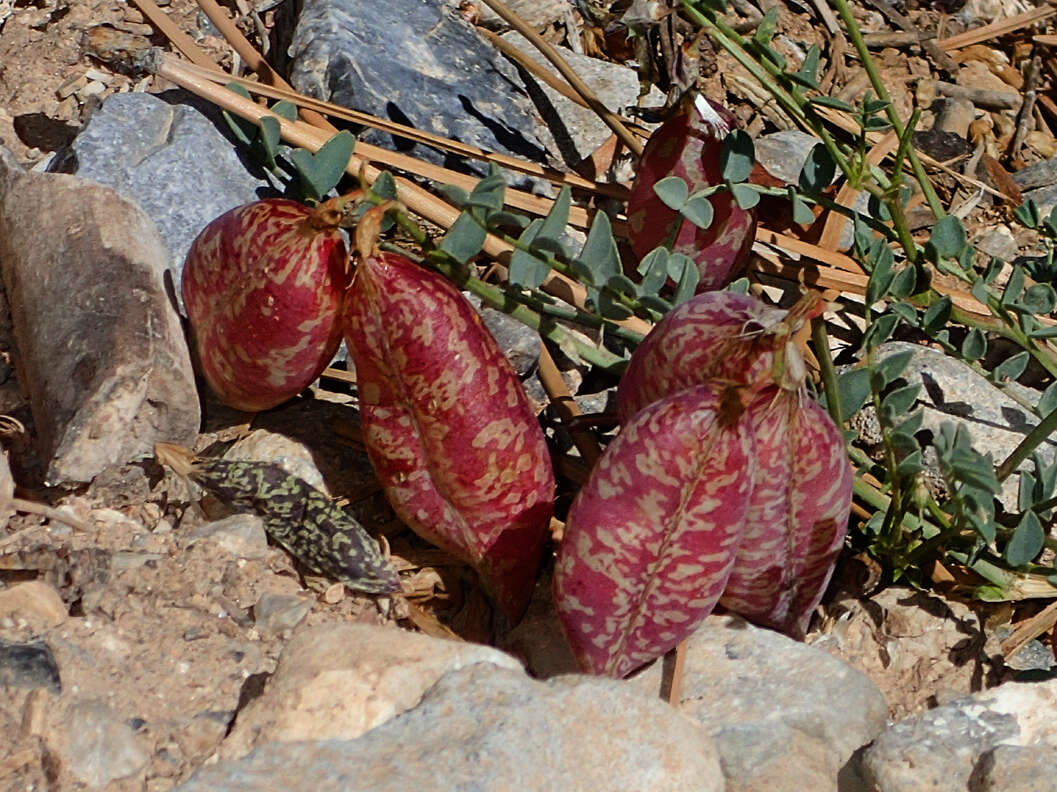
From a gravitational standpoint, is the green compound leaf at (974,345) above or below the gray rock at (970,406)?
above

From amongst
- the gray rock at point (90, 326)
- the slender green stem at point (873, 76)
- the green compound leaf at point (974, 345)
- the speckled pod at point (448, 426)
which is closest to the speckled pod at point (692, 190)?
the slender green stem at point (873, 76)

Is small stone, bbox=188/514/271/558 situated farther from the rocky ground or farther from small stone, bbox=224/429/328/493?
small stone, bbox=224/429/328/493

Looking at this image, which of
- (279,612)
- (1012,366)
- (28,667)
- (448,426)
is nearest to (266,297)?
(448,426)

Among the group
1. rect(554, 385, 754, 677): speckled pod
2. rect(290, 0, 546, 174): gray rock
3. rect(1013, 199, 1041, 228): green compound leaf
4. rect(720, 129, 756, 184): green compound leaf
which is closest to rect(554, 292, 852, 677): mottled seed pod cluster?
rect(554, 385, 754, 677): speckled pod

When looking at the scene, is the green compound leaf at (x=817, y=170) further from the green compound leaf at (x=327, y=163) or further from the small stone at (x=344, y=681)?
the small stone at (x=344, y=681)

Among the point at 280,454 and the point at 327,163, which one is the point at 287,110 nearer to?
the point at 327,163

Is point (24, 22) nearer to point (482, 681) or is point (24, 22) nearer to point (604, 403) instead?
point (604, 403)
